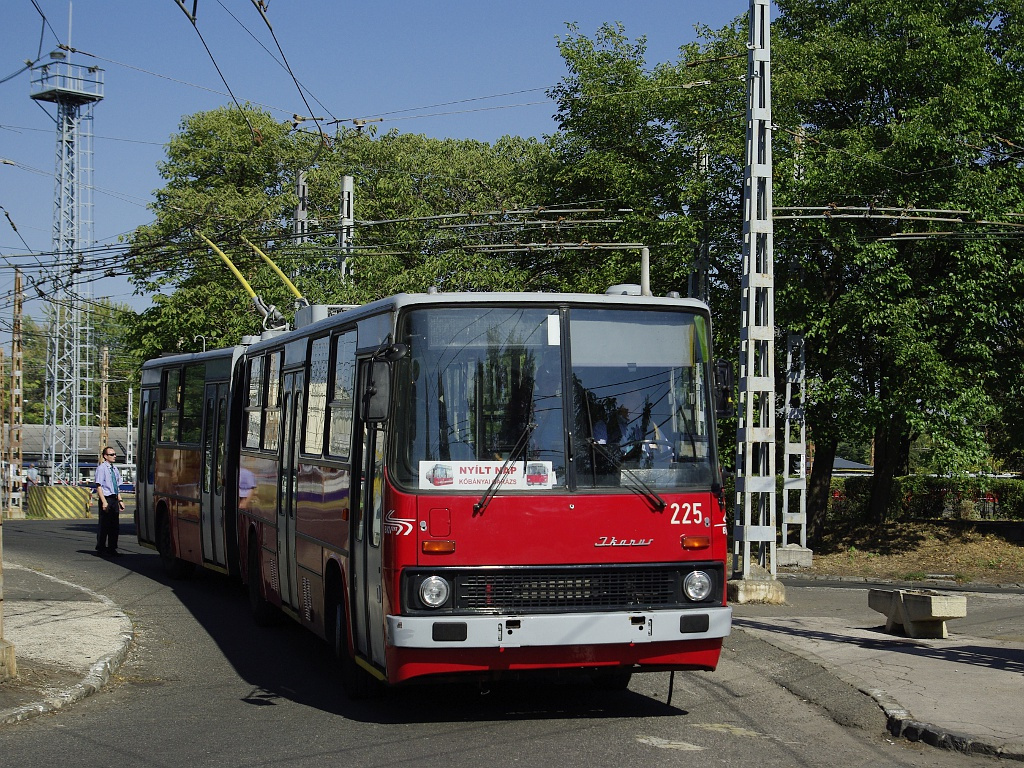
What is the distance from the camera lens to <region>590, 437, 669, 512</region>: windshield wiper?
822 centimetres

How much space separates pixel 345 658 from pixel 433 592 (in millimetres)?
1892

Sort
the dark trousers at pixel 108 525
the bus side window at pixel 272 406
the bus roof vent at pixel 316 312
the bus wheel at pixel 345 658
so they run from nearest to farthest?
the bus wheel at pixel 345 658 < the bus side window at pixel 272 406 < the bus roof vent at pixel 316 312 < the dark trousers at pixel 108 525

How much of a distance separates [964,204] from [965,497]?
1469cm

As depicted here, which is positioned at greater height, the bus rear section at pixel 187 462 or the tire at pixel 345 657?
the bus rear section at pixel 187 462

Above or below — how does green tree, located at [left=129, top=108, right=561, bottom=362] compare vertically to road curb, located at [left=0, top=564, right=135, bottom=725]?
above

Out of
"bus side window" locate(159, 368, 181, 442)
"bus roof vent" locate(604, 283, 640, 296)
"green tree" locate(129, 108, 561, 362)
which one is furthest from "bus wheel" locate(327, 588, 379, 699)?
→ "green tree" locate(129, 108, 561, 362)

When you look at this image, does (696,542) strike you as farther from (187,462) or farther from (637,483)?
(187,462)

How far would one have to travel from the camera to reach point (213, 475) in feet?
53.8

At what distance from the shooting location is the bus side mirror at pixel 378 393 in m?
7.93

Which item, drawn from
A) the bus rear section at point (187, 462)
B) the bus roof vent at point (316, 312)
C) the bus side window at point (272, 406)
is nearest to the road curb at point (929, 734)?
the bus side window at point (272, 406)

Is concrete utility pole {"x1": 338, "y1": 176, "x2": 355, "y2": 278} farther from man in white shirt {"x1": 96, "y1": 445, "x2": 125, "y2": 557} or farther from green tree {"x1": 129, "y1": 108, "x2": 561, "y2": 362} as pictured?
man in white shirt {"x1": 96, "y1": 445, "x2": 125, "y2": 557}

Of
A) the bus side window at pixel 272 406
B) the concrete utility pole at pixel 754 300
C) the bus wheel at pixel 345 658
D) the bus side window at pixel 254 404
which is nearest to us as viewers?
the bus wheel at pixel 345 658

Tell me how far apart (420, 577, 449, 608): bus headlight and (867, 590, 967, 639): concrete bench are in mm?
6034

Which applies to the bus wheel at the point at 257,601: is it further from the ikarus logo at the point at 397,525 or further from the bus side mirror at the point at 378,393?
the bus side mirror at the point at 378,393
